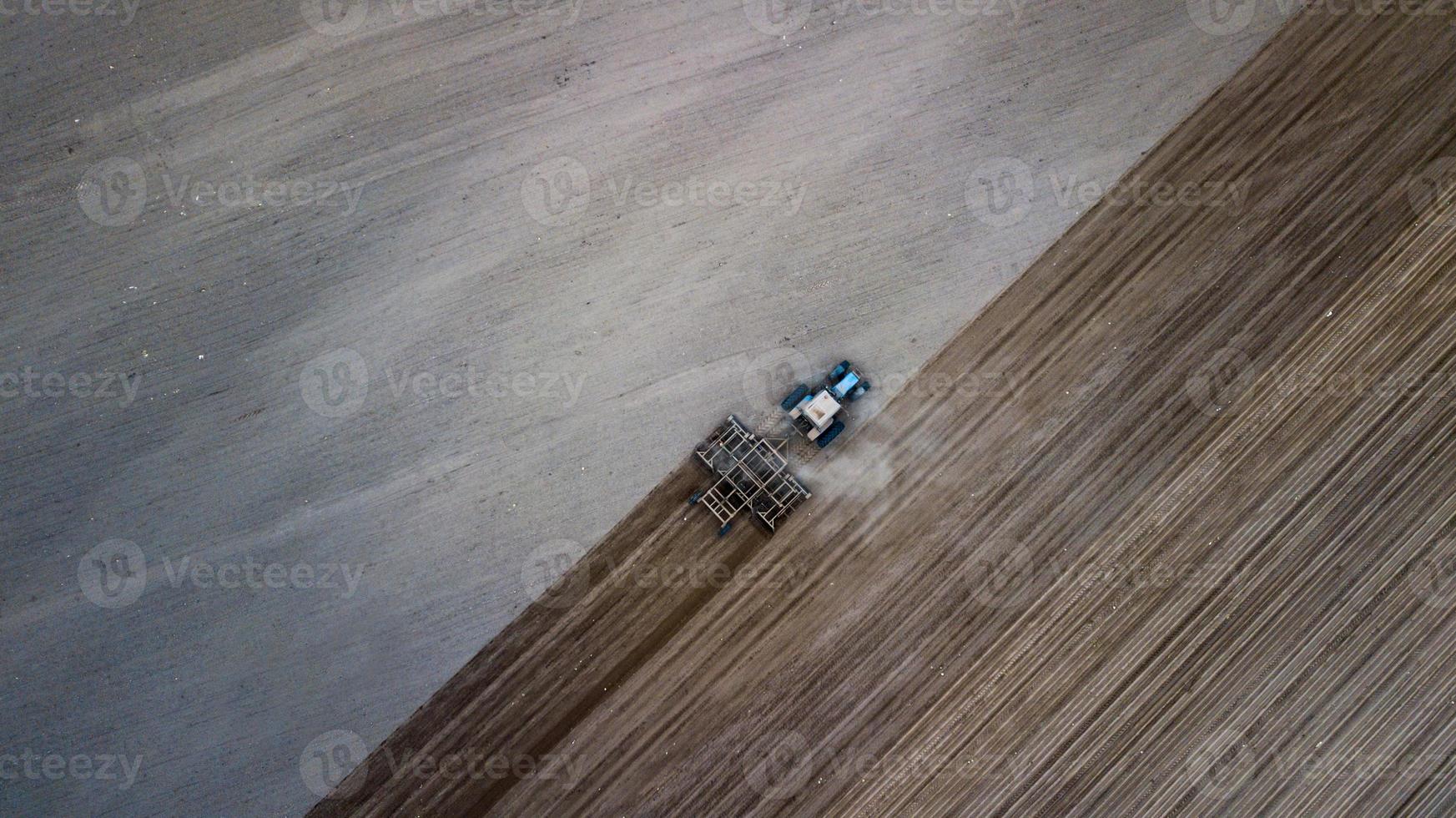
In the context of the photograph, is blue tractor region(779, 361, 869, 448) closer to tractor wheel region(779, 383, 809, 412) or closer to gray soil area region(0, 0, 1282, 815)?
tractor wheel region(779, 383, 809, 412)

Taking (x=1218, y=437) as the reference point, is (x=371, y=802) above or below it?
above

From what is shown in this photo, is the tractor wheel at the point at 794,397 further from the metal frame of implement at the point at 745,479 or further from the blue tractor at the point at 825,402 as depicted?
the metal frame of implement at the point at 745,479

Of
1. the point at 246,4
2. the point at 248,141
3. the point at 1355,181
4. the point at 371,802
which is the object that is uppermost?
the point at 246,4

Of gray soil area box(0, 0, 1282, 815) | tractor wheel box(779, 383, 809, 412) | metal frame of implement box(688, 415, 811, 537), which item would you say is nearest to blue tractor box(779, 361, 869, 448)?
tractor wheel box(779, 383, 809, 412)

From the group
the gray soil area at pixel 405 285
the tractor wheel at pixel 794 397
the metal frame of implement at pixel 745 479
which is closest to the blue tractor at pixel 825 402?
the tractor wheel at pixel 794 397

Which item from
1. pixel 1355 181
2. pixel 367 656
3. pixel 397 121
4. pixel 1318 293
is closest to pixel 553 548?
pixel 367 656

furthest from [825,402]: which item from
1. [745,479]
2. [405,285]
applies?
[405,285]

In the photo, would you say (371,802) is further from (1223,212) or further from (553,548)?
(1223,212)

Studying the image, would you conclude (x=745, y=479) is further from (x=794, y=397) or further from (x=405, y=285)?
(x=405, y=285)
